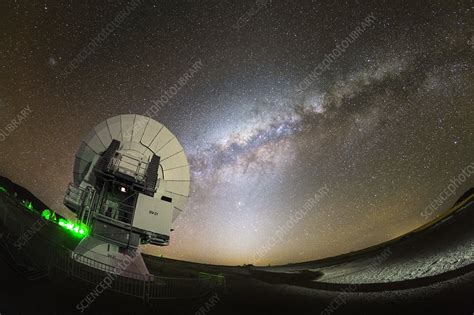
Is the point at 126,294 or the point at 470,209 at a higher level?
the point at 470,209

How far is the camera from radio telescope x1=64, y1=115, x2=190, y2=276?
20.7 m

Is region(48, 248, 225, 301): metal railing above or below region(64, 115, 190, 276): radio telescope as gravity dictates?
below

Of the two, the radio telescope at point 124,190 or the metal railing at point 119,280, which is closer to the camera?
the metal railing at point 119,280

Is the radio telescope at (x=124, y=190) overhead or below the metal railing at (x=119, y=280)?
overhead

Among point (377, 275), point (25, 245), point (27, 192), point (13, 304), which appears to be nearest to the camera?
point (13, 304)

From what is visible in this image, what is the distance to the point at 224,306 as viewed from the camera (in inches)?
632

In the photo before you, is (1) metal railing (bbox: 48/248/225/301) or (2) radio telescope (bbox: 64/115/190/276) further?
(2) radio telescope (bbox: 64/115/190/276)

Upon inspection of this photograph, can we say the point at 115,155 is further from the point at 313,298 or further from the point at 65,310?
the point at 313,298

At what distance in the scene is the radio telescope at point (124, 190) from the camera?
2074 cm

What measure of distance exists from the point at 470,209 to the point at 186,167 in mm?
43743

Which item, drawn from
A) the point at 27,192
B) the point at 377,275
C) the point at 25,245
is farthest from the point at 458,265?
the point at 27,192

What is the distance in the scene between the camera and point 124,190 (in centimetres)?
2191

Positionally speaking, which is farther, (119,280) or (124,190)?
(124,190)

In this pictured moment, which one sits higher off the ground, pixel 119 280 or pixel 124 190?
pixel 124 190
